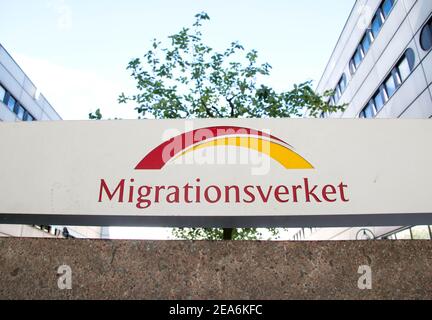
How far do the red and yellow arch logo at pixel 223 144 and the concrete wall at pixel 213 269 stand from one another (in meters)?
1.07

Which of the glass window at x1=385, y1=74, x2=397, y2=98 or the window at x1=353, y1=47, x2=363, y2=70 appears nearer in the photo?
the glass window at x1=385, y1=74, x2=397, y2=98

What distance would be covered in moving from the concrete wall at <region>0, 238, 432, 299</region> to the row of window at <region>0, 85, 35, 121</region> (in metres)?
25.4

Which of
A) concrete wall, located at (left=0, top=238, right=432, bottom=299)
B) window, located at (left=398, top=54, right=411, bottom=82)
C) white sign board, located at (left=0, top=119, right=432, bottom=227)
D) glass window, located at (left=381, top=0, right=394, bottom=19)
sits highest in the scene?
glass window, located at (left=381, top=0, right=394, bottom=19)

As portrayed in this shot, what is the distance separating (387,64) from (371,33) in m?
3.62

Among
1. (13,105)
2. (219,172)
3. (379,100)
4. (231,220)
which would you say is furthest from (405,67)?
(13,105)

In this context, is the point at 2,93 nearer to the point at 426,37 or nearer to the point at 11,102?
the point at 11,102

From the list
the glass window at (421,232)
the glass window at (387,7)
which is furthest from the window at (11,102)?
the glass window at (421,232)

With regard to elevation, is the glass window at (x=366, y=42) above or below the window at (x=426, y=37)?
above

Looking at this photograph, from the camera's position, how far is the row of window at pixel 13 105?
2416 centimetres

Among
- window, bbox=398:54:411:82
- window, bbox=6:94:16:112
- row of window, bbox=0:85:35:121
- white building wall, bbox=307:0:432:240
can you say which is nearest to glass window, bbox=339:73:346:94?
white building wall, bbox=307:0:432:240

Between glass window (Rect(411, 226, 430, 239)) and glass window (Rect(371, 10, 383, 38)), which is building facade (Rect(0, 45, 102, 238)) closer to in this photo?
glass window (Rect(411, 226, 430, 239))

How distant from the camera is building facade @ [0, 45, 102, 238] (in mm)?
23812

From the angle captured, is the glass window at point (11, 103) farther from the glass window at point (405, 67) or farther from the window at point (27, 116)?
the glass window at point (405, 67)

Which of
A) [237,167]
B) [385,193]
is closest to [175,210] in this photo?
[237,167]
